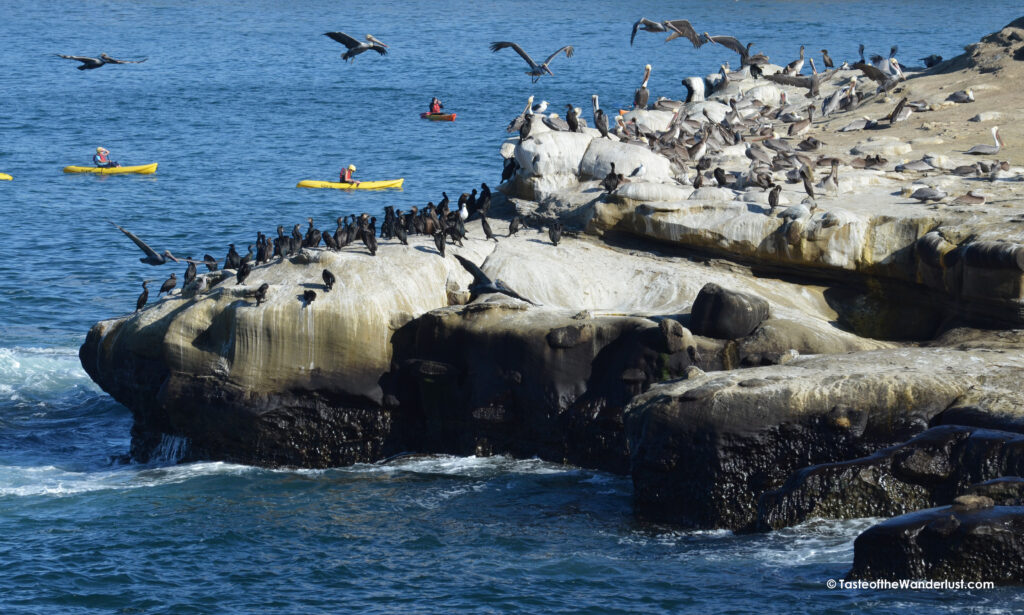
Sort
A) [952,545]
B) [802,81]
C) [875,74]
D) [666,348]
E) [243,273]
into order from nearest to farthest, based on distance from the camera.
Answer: [952,545], [666,348], [243,273], [875,74], [802,81]

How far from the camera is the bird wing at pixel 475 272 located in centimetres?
2369

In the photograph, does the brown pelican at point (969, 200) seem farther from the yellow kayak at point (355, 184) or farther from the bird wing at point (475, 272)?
the yellow kayak at point (355, 184)

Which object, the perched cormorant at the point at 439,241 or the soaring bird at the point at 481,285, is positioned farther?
the perched cormorant at the point at 439,241

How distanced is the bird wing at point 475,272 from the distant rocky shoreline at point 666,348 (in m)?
0.26

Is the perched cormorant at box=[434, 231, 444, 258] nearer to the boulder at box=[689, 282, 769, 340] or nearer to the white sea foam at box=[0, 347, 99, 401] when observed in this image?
the boulder at box=[689, 282, 769, 340]

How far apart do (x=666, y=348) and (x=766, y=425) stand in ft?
9.76

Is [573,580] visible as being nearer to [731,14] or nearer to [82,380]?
[82,380]

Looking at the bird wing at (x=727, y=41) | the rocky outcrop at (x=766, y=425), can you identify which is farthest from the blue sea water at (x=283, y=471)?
the bird wing at (x=727, y=41)

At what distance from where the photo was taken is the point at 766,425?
719 inches

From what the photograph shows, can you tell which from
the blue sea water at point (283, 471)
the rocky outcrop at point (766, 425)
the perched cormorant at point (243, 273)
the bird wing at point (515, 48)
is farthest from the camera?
the bird wing at point (515, 48)

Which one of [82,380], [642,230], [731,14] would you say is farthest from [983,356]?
[731,14]

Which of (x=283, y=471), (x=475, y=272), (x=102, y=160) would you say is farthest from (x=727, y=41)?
(x=102, y=160)

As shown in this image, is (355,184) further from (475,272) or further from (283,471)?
(283,471)

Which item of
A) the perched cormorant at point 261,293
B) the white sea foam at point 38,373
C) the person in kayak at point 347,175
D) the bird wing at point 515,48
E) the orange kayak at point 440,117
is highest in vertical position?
the bird wing at point 515,48
